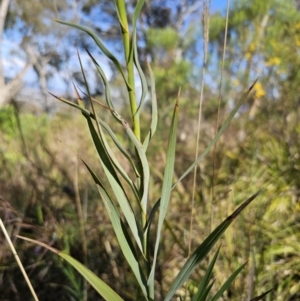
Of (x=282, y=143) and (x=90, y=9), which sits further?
(x=90, y=9)

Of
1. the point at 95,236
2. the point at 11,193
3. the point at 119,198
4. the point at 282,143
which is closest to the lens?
the point at 119,198

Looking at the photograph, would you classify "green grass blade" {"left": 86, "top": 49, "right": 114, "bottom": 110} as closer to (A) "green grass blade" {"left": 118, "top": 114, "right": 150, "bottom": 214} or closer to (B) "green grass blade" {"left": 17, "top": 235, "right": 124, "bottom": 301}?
(A) "green grass blade" {"left": 118, "top": 114, "right": 150, "bottom": 214}

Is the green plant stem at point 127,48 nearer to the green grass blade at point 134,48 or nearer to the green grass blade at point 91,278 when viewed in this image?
the green grass blade at point 134,48

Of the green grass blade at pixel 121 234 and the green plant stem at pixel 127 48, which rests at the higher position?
the green plant stem at pixel 127 48

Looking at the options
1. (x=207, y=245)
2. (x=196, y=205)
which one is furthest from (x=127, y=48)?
(x=196, y=205)

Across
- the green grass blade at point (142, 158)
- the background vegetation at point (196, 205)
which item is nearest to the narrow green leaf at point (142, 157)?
the green grass blade at point (142, 158)

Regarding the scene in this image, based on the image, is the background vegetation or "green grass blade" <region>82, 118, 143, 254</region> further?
the background vegetation

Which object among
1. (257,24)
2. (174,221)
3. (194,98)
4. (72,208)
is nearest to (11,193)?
(72,208)

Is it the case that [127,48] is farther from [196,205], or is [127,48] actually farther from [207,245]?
[196,205]

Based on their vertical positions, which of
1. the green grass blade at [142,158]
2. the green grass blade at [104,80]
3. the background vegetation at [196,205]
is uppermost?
the green grass blade at [104,80]

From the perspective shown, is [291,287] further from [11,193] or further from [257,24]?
[257,24]

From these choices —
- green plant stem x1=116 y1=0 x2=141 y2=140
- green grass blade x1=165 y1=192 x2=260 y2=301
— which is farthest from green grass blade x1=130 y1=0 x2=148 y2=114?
green grass blade x1=165 y1=192 x2=260 y2=301
